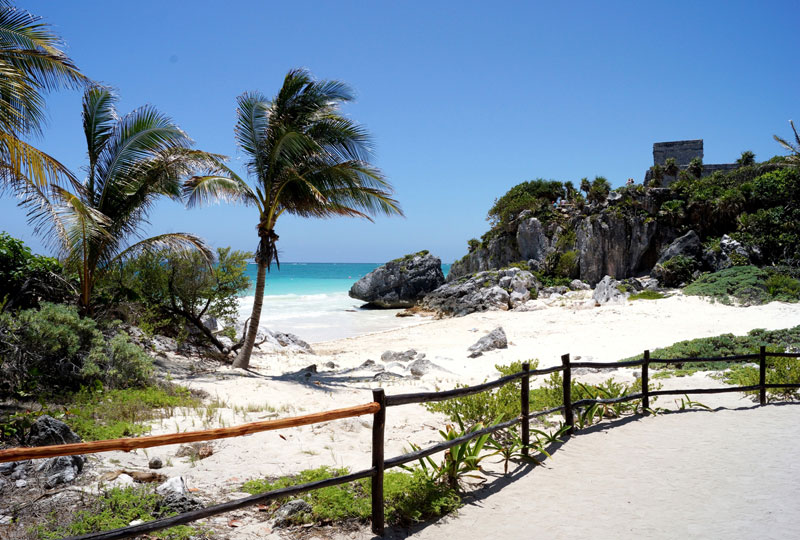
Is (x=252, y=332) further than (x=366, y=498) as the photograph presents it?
Yes

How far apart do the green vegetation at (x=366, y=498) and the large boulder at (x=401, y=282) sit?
34985 mm

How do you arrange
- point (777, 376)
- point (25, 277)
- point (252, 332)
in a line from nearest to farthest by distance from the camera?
point (777, 376) → point (25, 277) → point (252, 332)

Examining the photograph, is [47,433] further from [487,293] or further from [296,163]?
[487,293]

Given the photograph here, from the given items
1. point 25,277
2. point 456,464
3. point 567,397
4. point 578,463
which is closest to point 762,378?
point 567,397

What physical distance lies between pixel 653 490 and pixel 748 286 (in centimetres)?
1832

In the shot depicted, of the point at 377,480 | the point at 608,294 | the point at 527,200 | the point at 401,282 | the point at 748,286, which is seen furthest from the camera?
Result: the point at 401,282

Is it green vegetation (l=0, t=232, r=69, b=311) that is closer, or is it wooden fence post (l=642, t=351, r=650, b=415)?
wooden fence post (l=642, t=351, r=650, b=415)

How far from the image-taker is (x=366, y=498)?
4.02m

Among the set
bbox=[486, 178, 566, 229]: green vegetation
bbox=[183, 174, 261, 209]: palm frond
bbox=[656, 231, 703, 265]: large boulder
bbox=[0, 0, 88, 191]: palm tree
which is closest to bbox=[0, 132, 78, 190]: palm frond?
bbox=[0, 0, 88, 191]: palm tree

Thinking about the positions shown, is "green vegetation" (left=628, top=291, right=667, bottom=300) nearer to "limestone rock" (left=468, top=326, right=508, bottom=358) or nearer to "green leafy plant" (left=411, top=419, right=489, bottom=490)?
"limestone rock" (left=468, top=326, right=508, bottom=358)

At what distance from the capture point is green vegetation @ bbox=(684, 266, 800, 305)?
57.8 ft

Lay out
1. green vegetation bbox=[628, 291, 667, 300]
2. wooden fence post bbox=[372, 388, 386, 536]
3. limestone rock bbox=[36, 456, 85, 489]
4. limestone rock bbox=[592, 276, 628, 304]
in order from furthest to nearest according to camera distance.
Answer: limestone rock bbox=[592, 276, 628, 304], green vegetation bbox=[628, 291, 667, 300], limestone rock bbox=[36, 456, 85, 489], wooden fence post bbox=[372, 388, 386, 536]

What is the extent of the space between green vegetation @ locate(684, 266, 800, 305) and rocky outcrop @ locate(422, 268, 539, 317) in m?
8.35

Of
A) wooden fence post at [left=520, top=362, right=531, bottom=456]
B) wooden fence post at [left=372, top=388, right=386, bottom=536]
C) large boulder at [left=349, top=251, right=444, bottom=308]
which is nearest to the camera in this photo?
wooden fence post at [left=372, top=388, right=386, bottom=536]
